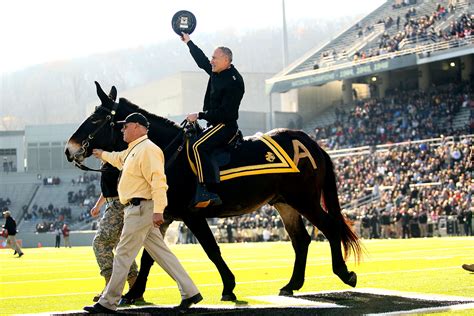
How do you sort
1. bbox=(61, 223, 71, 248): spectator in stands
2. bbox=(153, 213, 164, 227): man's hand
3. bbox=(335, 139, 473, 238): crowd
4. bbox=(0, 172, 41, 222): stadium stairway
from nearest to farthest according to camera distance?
bbox=(153, 213, 164, 227): man's hand
bbox=(335, 139, 473, 238): crowd
bbox=(61, 223, 71, 248): spectator in stands
bbox=(0, 172, 41, 222): stadium stairway

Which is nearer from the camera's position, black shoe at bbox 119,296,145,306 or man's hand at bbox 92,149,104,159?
man's hand at bbox 92,149,104,159

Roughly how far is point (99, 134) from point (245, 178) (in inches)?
70.9

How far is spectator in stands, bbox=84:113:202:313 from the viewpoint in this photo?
8.00 metres

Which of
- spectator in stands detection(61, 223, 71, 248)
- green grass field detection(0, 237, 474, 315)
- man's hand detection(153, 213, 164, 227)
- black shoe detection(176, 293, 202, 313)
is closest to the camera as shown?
man's hand detection(153, 213, 164, 227)

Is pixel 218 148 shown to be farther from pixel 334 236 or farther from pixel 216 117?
pixel 334 236

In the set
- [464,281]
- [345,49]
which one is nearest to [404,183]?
[345,49]

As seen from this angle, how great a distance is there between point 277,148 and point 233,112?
2.42 ft

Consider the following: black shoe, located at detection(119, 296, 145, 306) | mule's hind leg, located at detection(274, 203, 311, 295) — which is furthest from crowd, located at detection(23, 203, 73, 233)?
black shoe, located at detection(119, 296, 145, 306)

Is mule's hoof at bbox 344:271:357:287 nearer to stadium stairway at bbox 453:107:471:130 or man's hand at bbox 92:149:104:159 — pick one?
man's hand at bbox 92:149:104:159

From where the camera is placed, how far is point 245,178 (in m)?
9.85

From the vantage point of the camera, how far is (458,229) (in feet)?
108

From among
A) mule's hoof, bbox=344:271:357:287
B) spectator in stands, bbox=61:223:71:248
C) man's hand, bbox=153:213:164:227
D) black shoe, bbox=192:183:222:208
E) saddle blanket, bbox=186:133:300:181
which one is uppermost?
saddle blanket, bbox=186:133:300:181

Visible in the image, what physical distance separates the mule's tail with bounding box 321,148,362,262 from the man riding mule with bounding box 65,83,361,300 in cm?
1

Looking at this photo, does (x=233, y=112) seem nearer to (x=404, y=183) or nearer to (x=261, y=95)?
(x=404, y=183)
